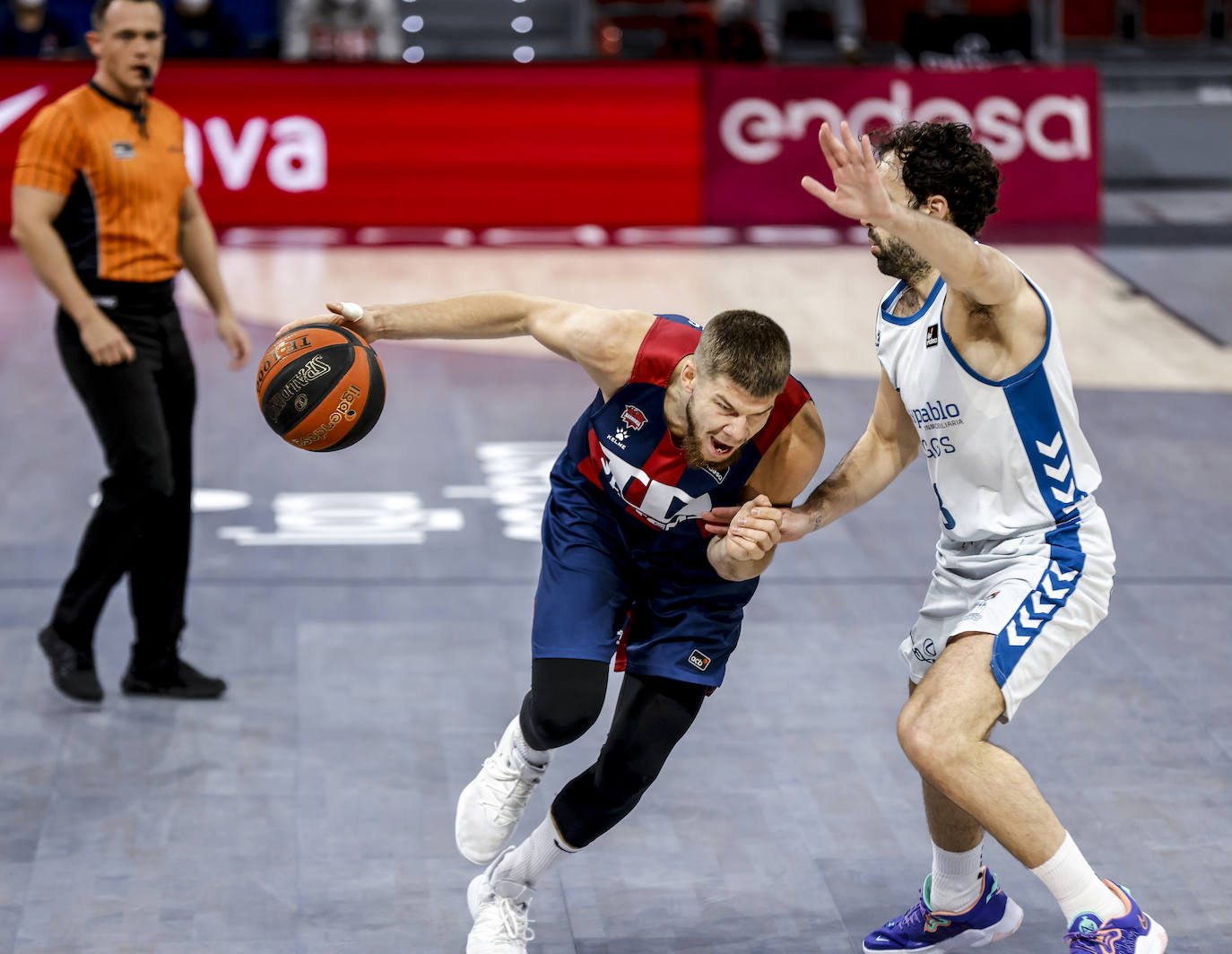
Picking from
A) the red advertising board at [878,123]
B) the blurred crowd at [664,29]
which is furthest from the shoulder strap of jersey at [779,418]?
the blurred crowd at [664,29]

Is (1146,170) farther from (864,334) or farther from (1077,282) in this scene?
(864,334)

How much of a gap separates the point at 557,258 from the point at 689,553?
29.8 feet

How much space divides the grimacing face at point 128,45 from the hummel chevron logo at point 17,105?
865 centimetres

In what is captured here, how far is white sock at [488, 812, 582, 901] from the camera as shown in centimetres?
411

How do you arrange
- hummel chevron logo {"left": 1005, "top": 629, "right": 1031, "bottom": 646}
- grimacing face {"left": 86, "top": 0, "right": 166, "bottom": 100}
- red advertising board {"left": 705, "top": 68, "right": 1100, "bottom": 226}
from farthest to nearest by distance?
red advertising board {"left": 705, "top": 68, "right": 1100, "bottom": 226} → grimacing face {"left": 86, "top": 0, "right": 166, "bottom": 100} → hummel chevron logo {"left": 1005, "top": 629, "right": 1031, "bottom": 646}

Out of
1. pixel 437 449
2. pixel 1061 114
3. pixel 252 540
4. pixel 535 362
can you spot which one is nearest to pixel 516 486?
pixel 437 449

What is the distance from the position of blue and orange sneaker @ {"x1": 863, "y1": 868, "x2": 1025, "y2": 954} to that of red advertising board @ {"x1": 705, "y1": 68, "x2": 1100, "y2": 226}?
10.4 metres

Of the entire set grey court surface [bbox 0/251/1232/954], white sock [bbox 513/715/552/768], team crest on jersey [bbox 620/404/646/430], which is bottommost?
grey court surface [bbox 0/251/1232/954]

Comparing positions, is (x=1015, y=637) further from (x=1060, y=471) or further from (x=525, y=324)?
(x=525, y=324)

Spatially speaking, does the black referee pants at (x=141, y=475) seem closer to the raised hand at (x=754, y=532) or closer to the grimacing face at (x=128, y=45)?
the grimacing face at (x=128, y=45)

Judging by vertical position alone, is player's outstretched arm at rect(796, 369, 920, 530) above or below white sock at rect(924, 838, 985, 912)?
above

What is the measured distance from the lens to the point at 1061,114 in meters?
14.5

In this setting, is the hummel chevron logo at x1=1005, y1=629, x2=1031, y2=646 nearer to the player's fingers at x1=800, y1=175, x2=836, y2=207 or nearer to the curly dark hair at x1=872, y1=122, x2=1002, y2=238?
the curly dark hair at x1=872, y1=122, x2=1002, y2=238

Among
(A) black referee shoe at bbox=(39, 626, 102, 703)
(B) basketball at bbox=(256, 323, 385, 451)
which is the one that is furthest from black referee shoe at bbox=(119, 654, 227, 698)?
(B) basketball at bbox=(256, 323, 385, 451)
